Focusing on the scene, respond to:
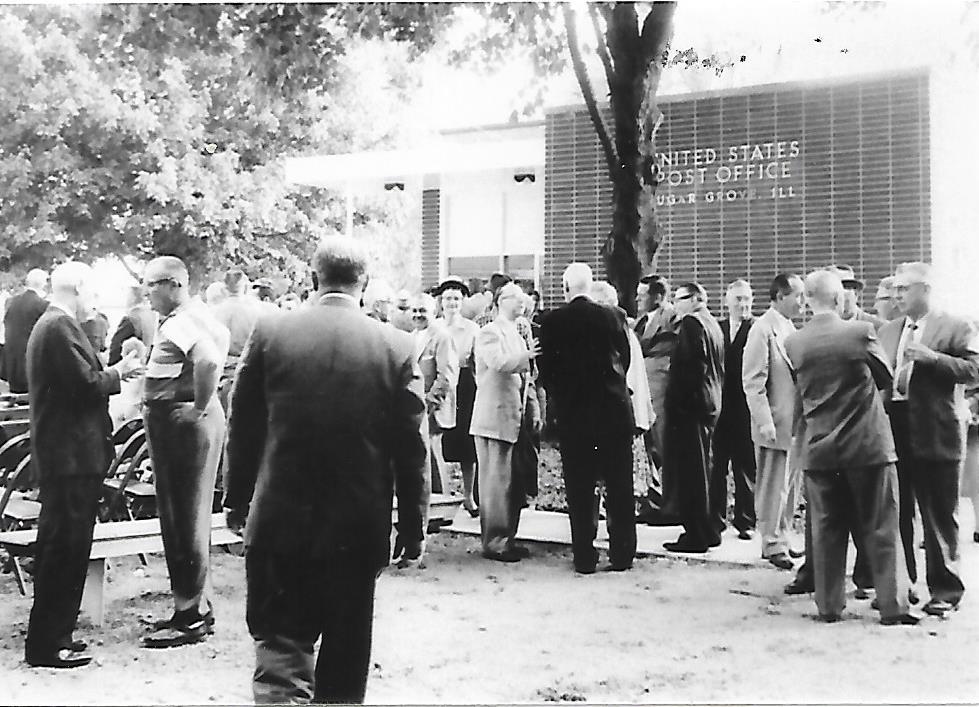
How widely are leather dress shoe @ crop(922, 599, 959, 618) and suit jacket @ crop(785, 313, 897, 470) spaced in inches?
27.1

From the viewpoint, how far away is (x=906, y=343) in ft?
15.6

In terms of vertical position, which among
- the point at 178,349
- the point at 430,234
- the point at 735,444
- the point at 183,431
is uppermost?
the point at 430,234

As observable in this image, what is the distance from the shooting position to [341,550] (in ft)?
10.2

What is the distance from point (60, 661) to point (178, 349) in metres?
1.26

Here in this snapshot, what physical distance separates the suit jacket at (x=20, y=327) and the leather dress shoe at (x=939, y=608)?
387 cm

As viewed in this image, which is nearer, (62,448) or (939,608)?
(62,448)

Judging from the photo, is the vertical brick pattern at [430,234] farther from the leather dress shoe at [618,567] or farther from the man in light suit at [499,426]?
the leather dress shoe at [618,567]

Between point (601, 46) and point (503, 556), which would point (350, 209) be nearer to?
point (601, 46)

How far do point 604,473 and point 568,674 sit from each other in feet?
6.02

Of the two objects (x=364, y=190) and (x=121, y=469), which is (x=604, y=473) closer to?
(x=364, y=190)

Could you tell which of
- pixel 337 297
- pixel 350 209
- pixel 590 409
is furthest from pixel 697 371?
pixel 337 297

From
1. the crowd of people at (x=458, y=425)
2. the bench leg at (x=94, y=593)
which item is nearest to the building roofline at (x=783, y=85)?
the crowd of people at (x=458, y=425)

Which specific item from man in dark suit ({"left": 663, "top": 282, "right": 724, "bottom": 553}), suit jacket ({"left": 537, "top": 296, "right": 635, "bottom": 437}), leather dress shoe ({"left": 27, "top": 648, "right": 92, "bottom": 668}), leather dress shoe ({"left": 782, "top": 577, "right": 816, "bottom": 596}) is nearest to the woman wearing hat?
suit jacket ({"left": 537, "top": 296, "right": 635, "bottom": 437})

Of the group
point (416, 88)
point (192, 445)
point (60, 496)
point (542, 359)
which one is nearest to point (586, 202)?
point (542, 359)
